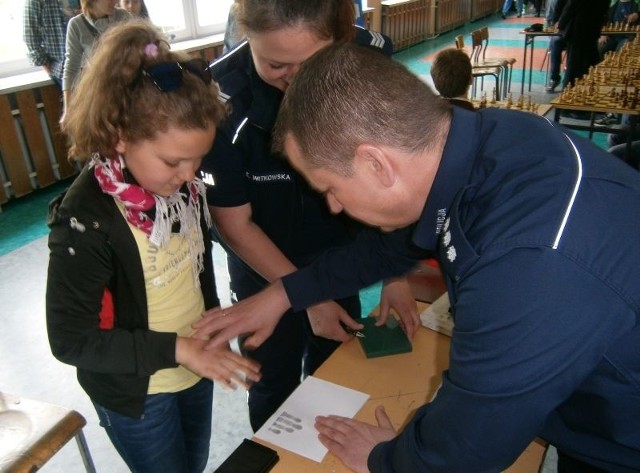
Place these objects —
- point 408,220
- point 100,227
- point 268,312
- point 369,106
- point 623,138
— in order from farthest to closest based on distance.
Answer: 1. point 623,138
2. point 268,312
3. point 100,227
4. point 408,220
5. point 369,106

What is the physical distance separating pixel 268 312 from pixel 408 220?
641 millimetres

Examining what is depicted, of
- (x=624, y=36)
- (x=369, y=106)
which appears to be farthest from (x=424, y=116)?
(x=624, y=36)

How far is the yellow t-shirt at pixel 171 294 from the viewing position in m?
1.33

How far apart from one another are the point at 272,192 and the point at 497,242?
41.2 inches

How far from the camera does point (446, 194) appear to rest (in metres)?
0.94

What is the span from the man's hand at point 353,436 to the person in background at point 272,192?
1.26ft

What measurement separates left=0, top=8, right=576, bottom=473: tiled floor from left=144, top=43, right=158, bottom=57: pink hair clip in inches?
68.1

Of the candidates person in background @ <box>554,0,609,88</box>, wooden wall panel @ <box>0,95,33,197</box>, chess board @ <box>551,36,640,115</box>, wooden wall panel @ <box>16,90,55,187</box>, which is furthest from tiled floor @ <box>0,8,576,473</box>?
person in background @ <box>554,0,609,88</box>

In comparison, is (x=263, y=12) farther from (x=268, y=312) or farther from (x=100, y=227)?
(x=268, y=312)

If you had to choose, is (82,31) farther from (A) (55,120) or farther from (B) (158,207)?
(B) (158,207)

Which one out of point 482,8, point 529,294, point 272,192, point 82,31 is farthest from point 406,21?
point 529,294

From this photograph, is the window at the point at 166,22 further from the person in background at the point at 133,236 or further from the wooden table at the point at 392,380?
the wooden table at the point at 392,380

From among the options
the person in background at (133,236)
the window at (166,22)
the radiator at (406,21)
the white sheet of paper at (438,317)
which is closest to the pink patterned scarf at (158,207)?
the person in background at (133,236)

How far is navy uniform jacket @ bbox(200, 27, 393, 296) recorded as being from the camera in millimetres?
1603
